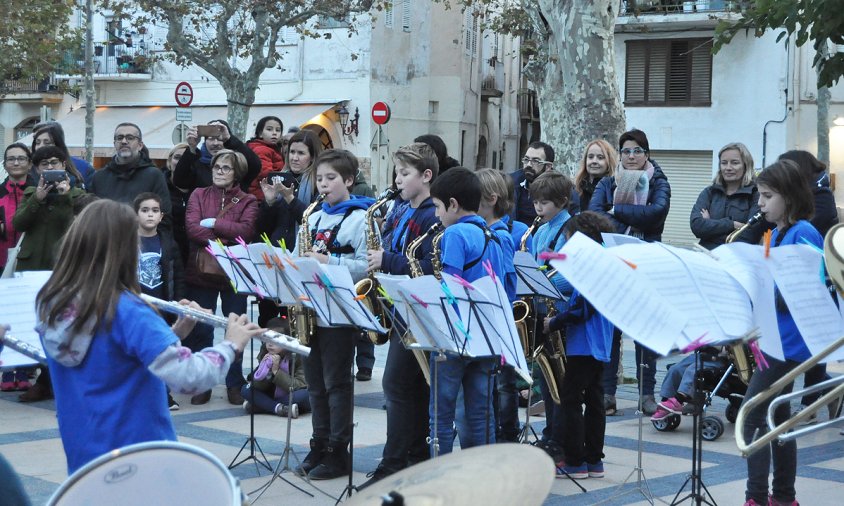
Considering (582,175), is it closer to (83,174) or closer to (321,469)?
(321,469)

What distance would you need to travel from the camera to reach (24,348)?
161 inches

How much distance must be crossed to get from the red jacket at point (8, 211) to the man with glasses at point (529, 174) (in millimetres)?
3952

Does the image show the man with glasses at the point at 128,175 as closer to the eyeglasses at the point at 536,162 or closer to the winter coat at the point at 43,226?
the winter coat at the point at 43,226

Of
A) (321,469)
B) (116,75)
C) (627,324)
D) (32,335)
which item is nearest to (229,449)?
(321,469)

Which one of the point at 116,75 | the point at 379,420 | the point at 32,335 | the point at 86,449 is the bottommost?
the point at 379,420

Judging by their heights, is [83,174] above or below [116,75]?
below

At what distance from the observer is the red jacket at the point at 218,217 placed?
841 cm

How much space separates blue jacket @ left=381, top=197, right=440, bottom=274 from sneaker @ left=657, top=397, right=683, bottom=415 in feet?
8.44

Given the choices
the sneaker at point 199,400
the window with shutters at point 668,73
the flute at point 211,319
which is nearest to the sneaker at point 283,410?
the sneaker at point 199,400

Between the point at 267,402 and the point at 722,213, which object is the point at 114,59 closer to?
the point at 267,402

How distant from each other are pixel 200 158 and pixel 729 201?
14.0 ft

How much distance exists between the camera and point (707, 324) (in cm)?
396

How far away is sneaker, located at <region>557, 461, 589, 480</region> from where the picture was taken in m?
6.53

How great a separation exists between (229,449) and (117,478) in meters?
4.28
